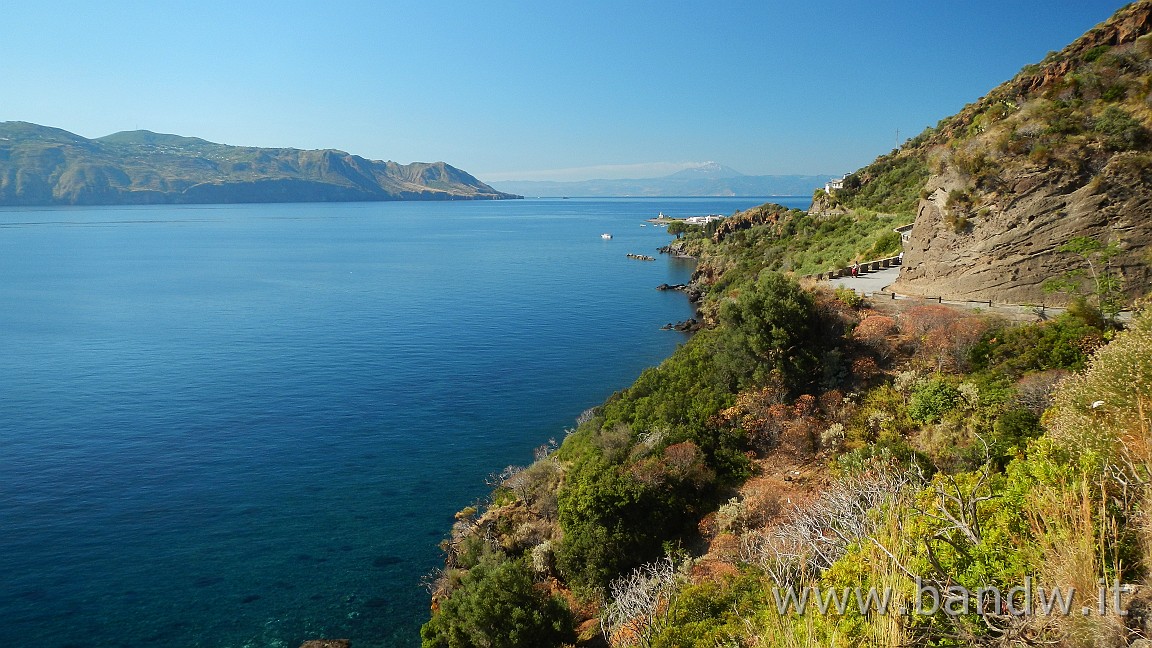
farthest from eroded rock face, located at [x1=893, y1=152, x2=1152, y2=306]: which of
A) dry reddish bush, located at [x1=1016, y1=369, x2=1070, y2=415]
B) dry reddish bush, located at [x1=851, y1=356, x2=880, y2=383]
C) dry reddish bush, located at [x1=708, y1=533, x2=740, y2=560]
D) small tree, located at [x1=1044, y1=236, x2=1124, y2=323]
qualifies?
dry reddish bush, located at [x1=708, y1=533, x2=740, y2=560]

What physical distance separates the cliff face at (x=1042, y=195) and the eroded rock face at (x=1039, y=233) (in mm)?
33

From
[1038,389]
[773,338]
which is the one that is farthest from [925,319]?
[1038,389]

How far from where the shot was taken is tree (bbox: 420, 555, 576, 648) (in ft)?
47.5

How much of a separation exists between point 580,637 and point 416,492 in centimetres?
1228

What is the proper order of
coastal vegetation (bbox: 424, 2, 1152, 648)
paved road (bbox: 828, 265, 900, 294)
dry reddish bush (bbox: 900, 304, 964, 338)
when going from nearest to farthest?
coastal vegetation (bbox: 424, 2, 1152, 648) → dry reddish bush (bbox: 900, 304, 964, 338) → paved road (bbox: 828, 265, 900, 294)

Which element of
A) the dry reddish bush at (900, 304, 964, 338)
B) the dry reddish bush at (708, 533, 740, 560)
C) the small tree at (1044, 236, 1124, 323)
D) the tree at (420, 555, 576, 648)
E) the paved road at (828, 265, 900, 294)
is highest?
the small tree at (1044, 236, 1124, 323)

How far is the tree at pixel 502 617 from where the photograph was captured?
571 inches

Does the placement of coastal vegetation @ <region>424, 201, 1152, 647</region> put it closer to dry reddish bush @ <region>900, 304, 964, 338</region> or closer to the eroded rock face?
dry reddish bush @ <region>900, 304, 964, 338</region>

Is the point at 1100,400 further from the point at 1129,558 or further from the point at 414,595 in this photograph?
the point at 414,595

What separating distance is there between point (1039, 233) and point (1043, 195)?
54.3 inches

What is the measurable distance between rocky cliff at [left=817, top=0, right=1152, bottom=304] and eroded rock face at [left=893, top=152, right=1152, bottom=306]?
1.3 inches

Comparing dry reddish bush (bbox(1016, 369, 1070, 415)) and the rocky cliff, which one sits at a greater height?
the rocky cliff

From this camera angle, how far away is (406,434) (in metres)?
30.9

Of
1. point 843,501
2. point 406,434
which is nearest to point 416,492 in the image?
point 406,434
